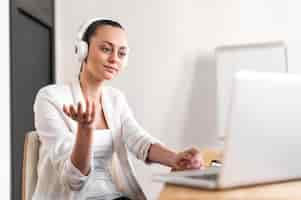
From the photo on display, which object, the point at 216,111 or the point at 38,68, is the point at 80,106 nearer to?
the point at 38,68

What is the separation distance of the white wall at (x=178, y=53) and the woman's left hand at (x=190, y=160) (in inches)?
74.3

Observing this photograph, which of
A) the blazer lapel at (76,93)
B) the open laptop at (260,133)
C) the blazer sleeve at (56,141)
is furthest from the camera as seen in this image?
the blazer lapel at (76,93)

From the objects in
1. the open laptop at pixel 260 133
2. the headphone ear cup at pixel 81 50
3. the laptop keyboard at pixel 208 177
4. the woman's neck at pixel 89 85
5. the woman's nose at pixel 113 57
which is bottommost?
the laptop keyboard at pixel 208 177

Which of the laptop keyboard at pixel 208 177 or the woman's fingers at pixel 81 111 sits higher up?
the woman's fingers at pixel 81 111

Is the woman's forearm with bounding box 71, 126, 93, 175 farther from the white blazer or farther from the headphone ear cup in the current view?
the headphone ear cup

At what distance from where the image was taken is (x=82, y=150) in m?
1.45

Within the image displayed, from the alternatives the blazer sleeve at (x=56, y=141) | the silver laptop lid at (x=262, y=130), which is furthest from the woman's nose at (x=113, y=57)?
the silver laptop lid at (x=262, y=130)

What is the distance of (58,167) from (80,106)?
443 mm

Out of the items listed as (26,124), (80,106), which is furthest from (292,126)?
(26,124)

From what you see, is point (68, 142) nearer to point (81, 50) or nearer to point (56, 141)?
point (56, 141)

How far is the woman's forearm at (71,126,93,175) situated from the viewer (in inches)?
55.5

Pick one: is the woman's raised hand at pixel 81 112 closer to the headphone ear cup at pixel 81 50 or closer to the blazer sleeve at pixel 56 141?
the blazer sleeve at pixel 56 141
